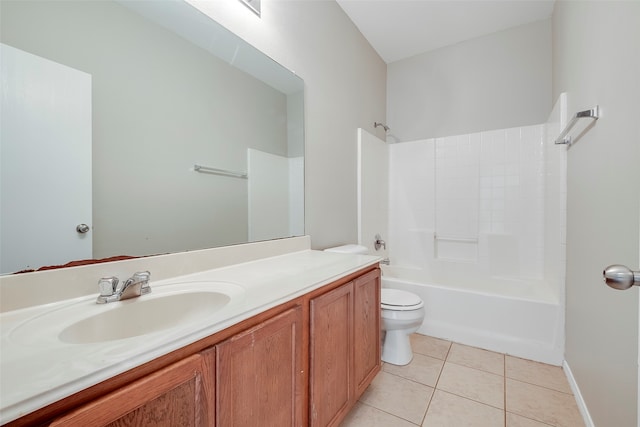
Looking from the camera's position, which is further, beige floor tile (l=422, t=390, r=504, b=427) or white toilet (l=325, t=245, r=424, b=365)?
white toilet (l=325, t=245, r=424, b=365)

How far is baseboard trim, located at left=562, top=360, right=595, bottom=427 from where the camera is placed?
1.32 m

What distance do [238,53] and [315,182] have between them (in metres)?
0.89

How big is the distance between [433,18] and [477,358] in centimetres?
276

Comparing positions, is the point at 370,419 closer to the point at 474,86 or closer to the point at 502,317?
the point at 502,317

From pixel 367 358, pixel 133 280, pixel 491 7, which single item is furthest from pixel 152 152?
pixel 491 7

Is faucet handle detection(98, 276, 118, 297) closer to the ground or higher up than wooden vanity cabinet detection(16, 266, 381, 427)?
higher up

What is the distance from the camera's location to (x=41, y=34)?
2.65ft

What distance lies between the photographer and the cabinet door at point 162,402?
0.46 meters

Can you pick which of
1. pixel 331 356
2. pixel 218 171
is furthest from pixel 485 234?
pixel 218 171

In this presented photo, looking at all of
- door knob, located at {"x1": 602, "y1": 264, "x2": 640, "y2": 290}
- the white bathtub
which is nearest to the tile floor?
the white bathtub

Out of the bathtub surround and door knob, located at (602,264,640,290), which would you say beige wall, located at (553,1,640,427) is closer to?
the bathtub surround

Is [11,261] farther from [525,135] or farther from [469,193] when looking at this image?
[525,135]

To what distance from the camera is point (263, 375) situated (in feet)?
2.66

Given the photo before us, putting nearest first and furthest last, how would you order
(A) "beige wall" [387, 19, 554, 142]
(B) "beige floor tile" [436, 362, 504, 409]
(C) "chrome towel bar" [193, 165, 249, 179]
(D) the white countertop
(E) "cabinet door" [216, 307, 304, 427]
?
(D) the white countertop, (E) "cabinet door" [216, 307, 304, 427], (C) "chrome towel bar" [193, 165, 249, 179], (B) "beige floor tile" [436, 362, 504, 409], (A) "beige wall" [387, 19, 554, 142]
